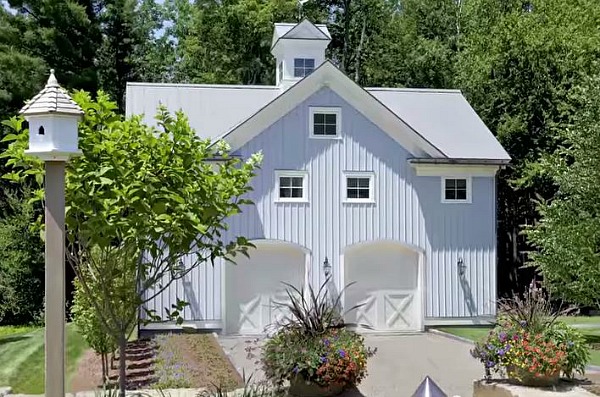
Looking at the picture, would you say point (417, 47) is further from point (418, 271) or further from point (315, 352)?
point (315, 352)

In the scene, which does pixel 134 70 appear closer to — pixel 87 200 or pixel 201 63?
pixel 201 63

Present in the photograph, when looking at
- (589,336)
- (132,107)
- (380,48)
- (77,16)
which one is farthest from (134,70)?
(589,336)

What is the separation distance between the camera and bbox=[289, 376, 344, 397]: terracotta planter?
9586mm

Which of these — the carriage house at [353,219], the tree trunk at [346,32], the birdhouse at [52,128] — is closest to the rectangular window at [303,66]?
the carriage house at [353,219]

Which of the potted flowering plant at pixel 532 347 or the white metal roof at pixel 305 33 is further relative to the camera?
the white metal roof at pixel 305 33

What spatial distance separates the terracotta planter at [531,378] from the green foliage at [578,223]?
22.0 feet

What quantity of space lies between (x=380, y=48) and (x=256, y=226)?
20.3m

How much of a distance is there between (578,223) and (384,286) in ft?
17.9

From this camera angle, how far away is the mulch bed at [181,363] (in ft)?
36.8

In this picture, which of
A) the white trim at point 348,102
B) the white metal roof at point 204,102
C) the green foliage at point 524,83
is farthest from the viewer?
the green foliage at point 524,83

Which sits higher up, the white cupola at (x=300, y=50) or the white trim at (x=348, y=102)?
the white cupola at (x=300, y=50)

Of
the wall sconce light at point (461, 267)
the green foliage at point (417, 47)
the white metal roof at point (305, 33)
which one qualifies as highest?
the green foliage at point (417, 47)

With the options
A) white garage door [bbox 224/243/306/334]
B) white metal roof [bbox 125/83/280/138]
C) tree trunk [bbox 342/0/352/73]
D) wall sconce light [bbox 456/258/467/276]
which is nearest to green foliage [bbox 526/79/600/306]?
wall sconce light [bbox 456/258/467/276]

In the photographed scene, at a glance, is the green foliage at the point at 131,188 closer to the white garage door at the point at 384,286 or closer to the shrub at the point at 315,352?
the shrub at the point at 315,352
